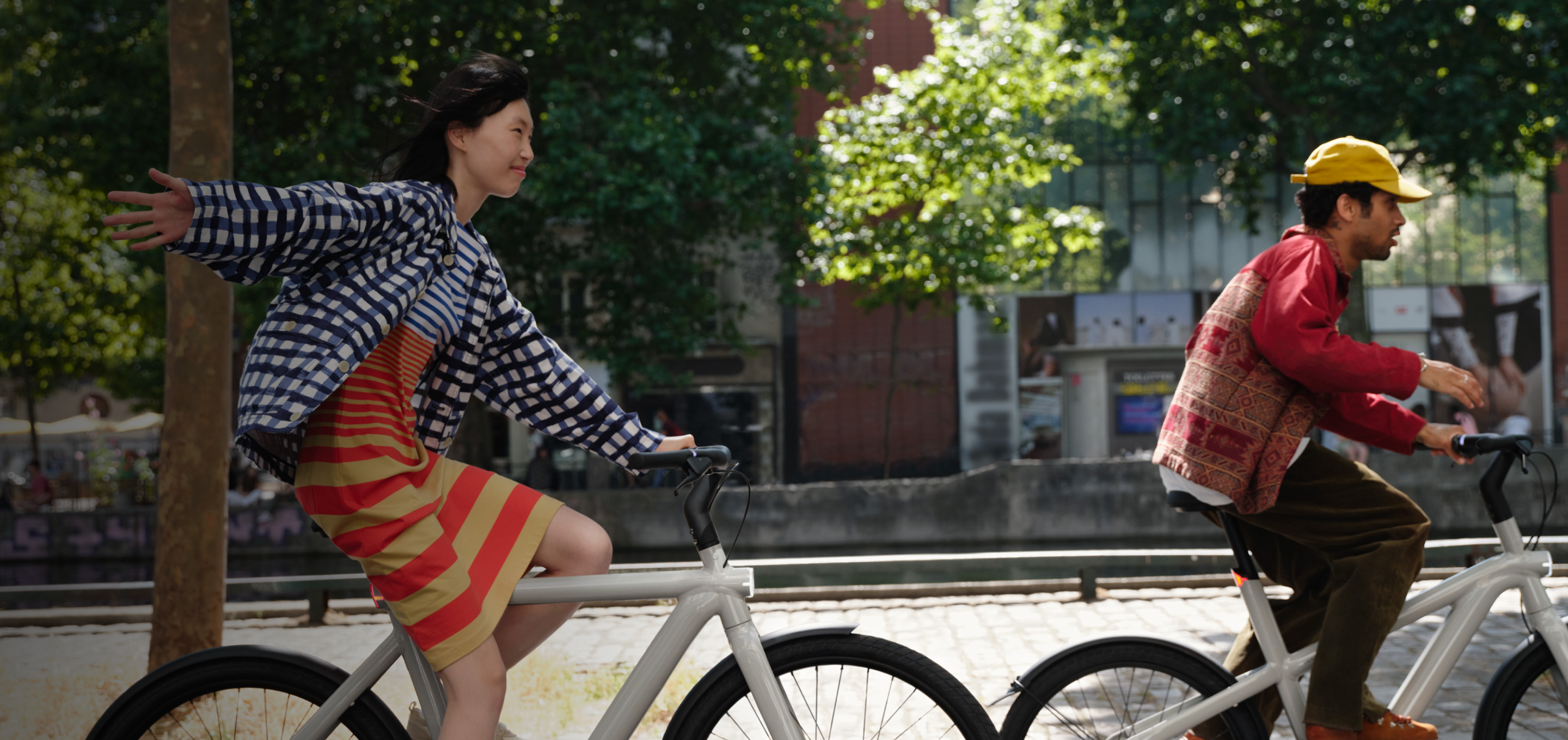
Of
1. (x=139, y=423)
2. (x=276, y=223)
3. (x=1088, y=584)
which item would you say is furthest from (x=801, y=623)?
(x=139, y=423)

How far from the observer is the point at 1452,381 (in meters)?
2.42

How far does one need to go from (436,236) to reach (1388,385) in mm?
2065

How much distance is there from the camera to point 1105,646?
2498mm

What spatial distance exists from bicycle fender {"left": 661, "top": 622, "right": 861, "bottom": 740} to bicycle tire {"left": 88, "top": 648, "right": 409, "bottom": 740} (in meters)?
0.57

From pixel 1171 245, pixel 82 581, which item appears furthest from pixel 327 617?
pixel 1171 245

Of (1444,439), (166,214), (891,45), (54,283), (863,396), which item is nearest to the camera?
(166,214)

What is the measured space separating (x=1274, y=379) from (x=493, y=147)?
1.90 metres

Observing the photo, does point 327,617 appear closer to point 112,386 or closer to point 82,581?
point 82,581

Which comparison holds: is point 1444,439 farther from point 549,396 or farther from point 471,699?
point 471,699

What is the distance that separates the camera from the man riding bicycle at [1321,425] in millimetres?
2523

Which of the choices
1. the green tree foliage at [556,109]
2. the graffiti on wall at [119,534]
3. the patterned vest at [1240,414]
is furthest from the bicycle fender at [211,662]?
the graffiti on wall at [119,534]

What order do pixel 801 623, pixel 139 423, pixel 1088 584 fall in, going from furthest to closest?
pixel 139 423 < pixel 1088 584 < pixel 801 623

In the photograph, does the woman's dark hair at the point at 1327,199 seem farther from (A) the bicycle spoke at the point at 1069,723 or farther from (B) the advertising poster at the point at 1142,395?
(B) the advertising poster at the point at 1142,395

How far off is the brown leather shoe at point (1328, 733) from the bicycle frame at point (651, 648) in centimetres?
132
